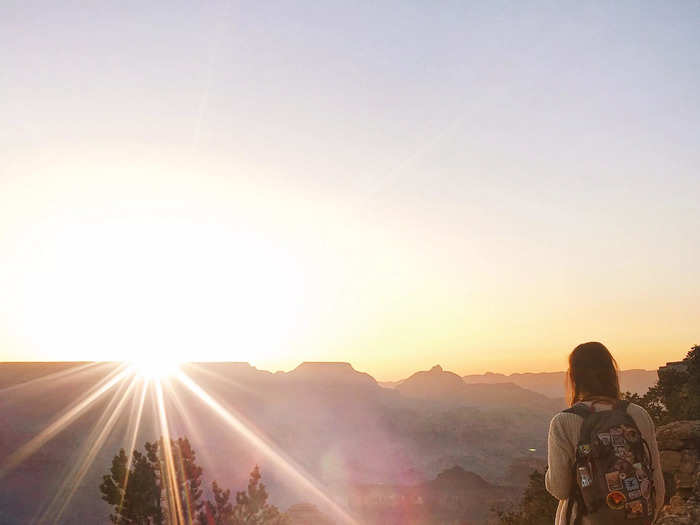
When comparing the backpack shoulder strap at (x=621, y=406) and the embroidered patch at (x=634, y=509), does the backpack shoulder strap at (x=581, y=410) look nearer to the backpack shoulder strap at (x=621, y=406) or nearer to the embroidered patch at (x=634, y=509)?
the backpack shoulder strap at (x=621, y=406)

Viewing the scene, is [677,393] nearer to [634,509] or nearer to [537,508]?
[537,508]

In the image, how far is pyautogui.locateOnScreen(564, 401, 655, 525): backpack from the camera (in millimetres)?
3578

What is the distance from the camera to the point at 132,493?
2131 cm

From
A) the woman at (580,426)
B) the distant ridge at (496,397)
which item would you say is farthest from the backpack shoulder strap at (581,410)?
the distant ridge at (496,397)

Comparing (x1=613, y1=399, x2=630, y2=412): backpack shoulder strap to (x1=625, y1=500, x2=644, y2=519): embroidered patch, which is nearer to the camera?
(x1=625, y1=500, x2=644, y2=519): embroidered patch

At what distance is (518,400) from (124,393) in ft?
407

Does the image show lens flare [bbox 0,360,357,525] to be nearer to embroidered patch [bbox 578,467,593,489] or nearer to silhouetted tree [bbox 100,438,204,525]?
silhouetted tree [bbox 100,438,204,525]

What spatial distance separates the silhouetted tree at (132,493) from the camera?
68.4 ft

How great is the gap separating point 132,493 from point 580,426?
22.0 m

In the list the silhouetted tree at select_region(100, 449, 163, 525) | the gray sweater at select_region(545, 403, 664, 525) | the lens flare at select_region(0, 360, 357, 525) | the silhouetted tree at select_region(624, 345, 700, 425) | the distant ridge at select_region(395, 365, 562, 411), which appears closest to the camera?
the gray sweater at select_region(545, 403, 664, 525)

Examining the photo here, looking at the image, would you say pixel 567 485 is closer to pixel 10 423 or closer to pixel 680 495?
pixel 680 495

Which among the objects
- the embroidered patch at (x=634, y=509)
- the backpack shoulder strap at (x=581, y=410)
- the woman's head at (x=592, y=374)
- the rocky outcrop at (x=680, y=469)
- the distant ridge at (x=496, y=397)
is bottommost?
the distant ridge at (x=496, y=397)

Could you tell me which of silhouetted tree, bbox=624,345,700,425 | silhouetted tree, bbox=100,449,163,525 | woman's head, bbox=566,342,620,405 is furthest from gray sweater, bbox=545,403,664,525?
silhouetted tree, bbox=100,449,163,525

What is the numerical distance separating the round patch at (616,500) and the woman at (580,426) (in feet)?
0.06
